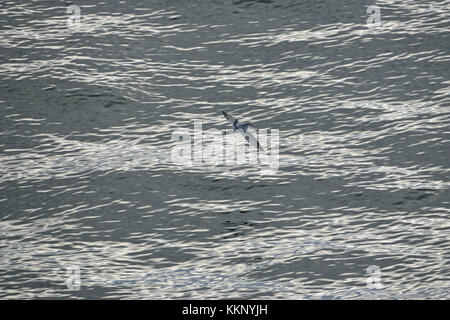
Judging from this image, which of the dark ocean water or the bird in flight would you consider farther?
the bird in flight

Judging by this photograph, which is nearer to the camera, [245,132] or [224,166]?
[224,166]

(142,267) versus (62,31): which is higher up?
(62,31)

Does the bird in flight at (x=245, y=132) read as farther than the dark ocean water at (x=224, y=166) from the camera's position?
Yes

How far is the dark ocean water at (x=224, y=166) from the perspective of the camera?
75.9ft

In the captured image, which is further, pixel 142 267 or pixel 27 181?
pixel 27 181

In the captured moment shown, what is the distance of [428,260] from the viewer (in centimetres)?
2309

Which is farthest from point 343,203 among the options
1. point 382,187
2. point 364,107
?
point 364,107

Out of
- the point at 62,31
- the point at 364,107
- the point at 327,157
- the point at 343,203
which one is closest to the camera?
the point at 343,203

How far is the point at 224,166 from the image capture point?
27.0 metres

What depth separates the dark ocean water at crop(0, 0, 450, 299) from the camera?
23.1 m

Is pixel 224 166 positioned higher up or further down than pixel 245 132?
further down
